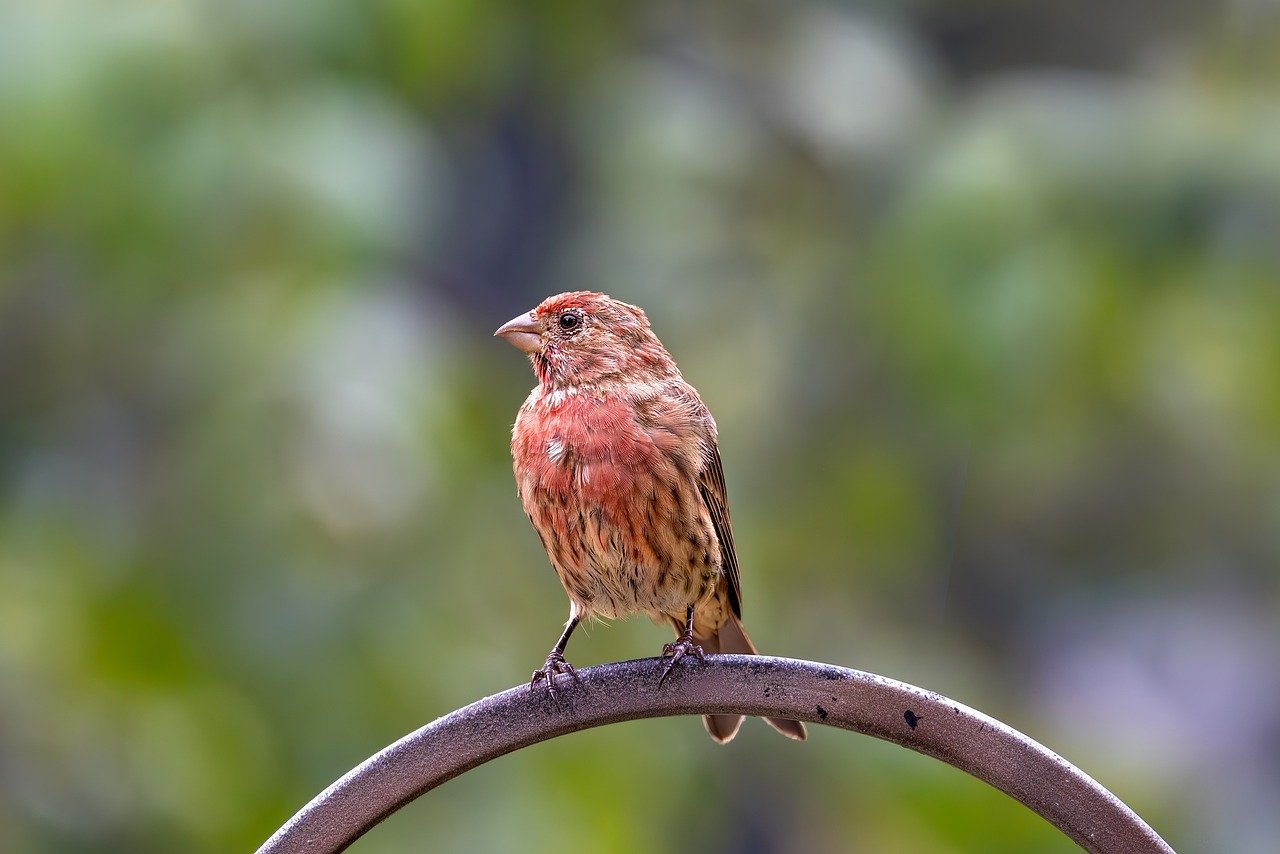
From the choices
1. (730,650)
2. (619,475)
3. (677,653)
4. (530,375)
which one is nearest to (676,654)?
(677,653)

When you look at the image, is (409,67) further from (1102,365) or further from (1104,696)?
(1104,696)

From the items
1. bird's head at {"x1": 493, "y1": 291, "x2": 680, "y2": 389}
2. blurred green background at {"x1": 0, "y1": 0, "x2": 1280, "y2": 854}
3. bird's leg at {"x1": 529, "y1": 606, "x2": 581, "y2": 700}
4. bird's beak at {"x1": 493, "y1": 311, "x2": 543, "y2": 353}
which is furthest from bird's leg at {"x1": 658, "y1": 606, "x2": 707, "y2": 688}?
blurred green background at {"x1": 0, "y1": 0, "x2": 1280, "y2": 854}

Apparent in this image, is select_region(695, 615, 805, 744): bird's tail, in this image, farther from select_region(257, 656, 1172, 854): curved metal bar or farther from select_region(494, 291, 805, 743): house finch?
select_region(257, 656, 1172, 854): curved metal bar

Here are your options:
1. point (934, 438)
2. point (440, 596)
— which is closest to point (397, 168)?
point (440, 596)

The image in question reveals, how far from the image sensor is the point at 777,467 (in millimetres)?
6449

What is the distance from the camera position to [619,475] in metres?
3.16

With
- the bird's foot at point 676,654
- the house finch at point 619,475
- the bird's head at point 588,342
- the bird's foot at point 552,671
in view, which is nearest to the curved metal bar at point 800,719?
the bird's foot at point 676,654

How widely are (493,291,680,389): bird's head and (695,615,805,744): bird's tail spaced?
61cm

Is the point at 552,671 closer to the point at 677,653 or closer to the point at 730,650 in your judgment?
the point at 677,653

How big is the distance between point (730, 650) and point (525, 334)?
89 centimetres

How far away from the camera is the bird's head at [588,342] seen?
3.43m

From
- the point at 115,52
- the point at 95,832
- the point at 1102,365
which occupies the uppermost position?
the point at 1102,365

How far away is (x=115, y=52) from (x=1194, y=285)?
330 cm

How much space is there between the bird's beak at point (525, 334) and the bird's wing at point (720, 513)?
446mm
